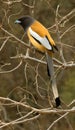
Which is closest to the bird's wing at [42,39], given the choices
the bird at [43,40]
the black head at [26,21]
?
the bird at [43,40]

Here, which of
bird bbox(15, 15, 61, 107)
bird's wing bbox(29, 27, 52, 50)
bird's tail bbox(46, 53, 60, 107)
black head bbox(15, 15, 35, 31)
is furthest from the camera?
black head bbox(15, 15, 35, 31)

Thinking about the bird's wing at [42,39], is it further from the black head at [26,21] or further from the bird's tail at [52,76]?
the black head at [26,21]

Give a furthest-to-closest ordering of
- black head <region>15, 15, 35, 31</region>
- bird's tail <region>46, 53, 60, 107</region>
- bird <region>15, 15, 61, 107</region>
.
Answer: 1. black head <region>15, 15, 35, 31</region>
2. bird <region>15, 15, 61, 107</region>
3. bird's tail <region>46, 53, 60, 107</region>

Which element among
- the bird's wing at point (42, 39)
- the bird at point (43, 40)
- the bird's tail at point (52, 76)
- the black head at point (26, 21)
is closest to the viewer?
the bird's tail at point (52, 76)

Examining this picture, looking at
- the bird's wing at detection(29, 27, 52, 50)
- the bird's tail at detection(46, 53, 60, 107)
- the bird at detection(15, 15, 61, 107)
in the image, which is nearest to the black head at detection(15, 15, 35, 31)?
the bird at detection(15, 15, 61, 107)

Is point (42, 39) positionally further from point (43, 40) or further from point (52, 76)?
point (52, 76)

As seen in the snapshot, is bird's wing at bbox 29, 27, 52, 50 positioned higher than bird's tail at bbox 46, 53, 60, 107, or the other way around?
bird's wing at bbox 29, 27, 52, 50

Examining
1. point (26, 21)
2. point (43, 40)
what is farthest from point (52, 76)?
point (26, 21)

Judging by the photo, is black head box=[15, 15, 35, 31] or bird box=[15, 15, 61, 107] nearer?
bird box=[15, 15, 61, 107]

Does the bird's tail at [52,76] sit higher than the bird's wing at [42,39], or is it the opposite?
the bird's wing at [42,39]

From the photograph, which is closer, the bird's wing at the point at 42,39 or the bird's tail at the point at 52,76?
the bird's tail at the point at 52,76

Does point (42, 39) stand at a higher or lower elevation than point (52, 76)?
higher

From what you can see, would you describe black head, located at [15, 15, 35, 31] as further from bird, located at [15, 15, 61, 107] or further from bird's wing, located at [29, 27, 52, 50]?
bird's wing, located at [29, 27, 52, 50]

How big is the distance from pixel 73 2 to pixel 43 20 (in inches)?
25.8
